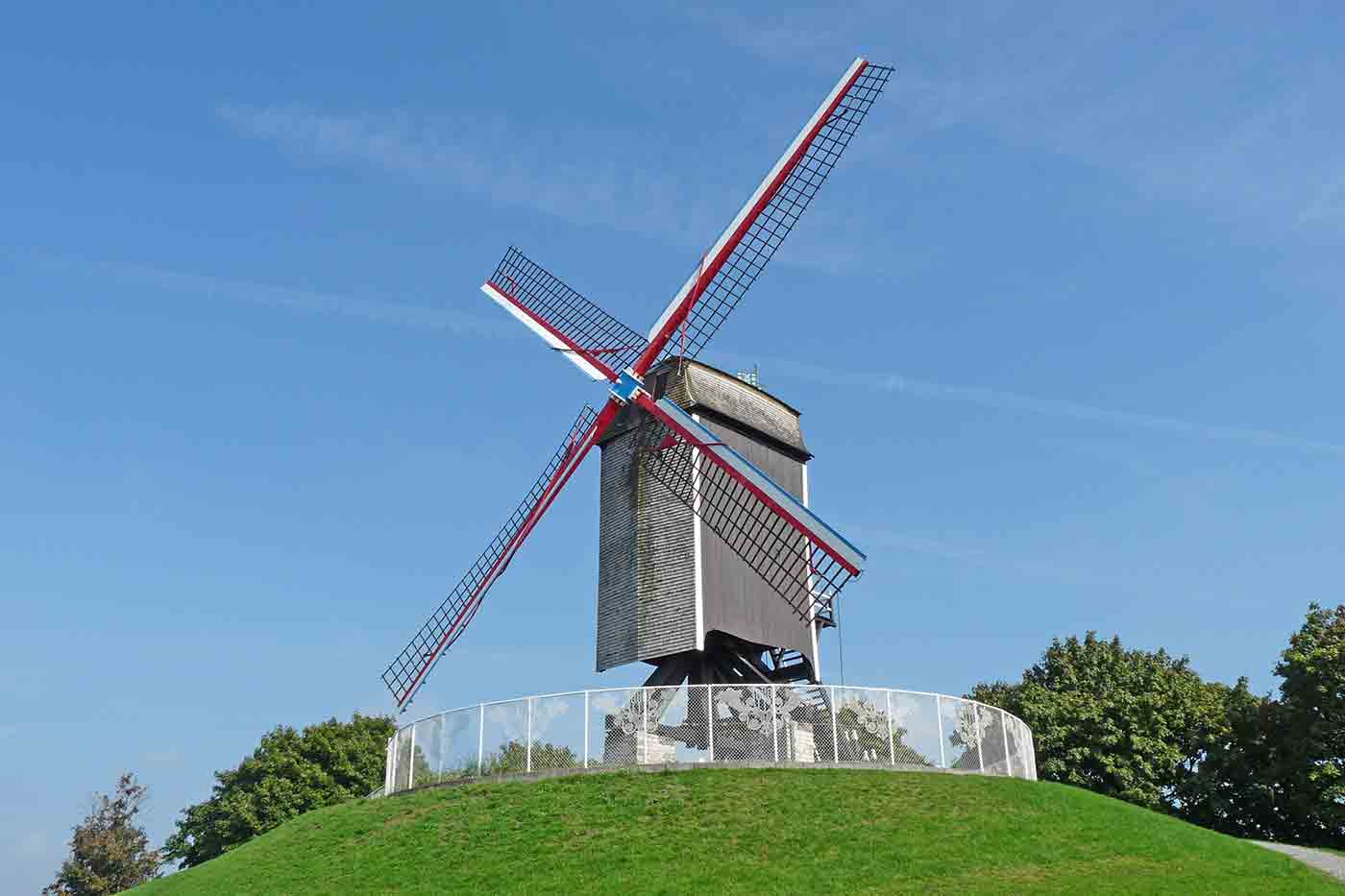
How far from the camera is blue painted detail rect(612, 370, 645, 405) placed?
108 feet

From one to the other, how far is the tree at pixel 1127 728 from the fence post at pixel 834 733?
57.5ft

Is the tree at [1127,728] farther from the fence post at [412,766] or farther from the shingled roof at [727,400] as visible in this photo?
the fence post at [412,766]

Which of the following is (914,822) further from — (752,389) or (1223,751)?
(1223,751)

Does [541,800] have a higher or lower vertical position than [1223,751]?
lower

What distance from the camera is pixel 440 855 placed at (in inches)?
933

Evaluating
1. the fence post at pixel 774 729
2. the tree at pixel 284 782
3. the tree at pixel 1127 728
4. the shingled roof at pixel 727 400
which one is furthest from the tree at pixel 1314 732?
the tree at pixel 284 782

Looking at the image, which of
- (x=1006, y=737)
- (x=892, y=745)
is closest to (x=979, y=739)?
(x=1006, y=737)

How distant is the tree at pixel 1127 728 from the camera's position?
4128 centimetres

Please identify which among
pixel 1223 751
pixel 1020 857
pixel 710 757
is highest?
pixel 1223 751

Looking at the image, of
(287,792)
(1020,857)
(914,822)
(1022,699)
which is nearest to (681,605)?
(914,822)

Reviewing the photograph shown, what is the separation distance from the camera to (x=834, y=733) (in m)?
27.0

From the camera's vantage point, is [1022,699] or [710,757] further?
[1022,699]

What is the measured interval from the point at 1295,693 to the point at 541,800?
80.0ft

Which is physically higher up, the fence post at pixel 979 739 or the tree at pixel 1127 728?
the tree at pixel 1127 728
